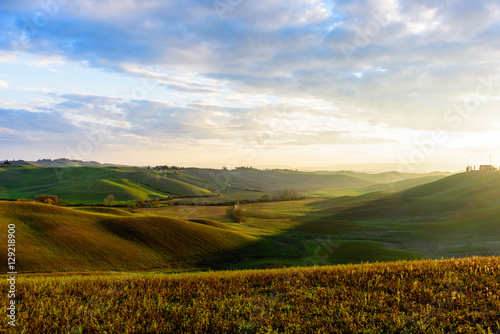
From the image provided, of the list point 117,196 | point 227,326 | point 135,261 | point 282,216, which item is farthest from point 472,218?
point 117,196

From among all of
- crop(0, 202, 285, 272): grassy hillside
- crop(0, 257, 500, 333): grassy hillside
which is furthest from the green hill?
crop(0, 257, 500, 333): grassy hillside

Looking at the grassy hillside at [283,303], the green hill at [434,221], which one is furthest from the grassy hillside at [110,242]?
the grassy hillside at [283,303]

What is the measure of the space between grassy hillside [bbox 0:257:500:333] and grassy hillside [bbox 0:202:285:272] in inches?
1460

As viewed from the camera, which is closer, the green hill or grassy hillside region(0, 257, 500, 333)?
grassy hillside region(0, 257, 500, 333)

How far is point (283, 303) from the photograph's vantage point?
1029 centimetres

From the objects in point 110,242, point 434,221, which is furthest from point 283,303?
point 434,221

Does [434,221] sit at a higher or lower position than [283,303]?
lower

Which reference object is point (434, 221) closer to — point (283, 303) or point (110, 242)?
point (110, 242)

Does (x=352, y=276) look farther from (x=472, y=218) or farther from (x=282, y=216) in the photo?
(x=282, y=216)

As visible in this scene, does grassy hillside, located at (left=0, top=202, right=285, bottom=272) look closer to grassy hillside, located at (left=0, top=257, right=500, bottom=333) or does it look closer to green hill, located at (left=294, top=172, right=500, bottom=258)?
green hill, located at (left=294, top=172, right=500, bottom=258)

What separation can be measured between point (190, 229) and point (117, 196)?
382 ft

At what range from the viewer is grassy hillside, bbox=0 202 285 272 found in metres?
45.7

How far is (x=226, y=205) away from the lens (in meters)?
150

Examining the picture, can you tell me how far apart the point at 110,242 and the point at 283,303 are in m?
51.2
